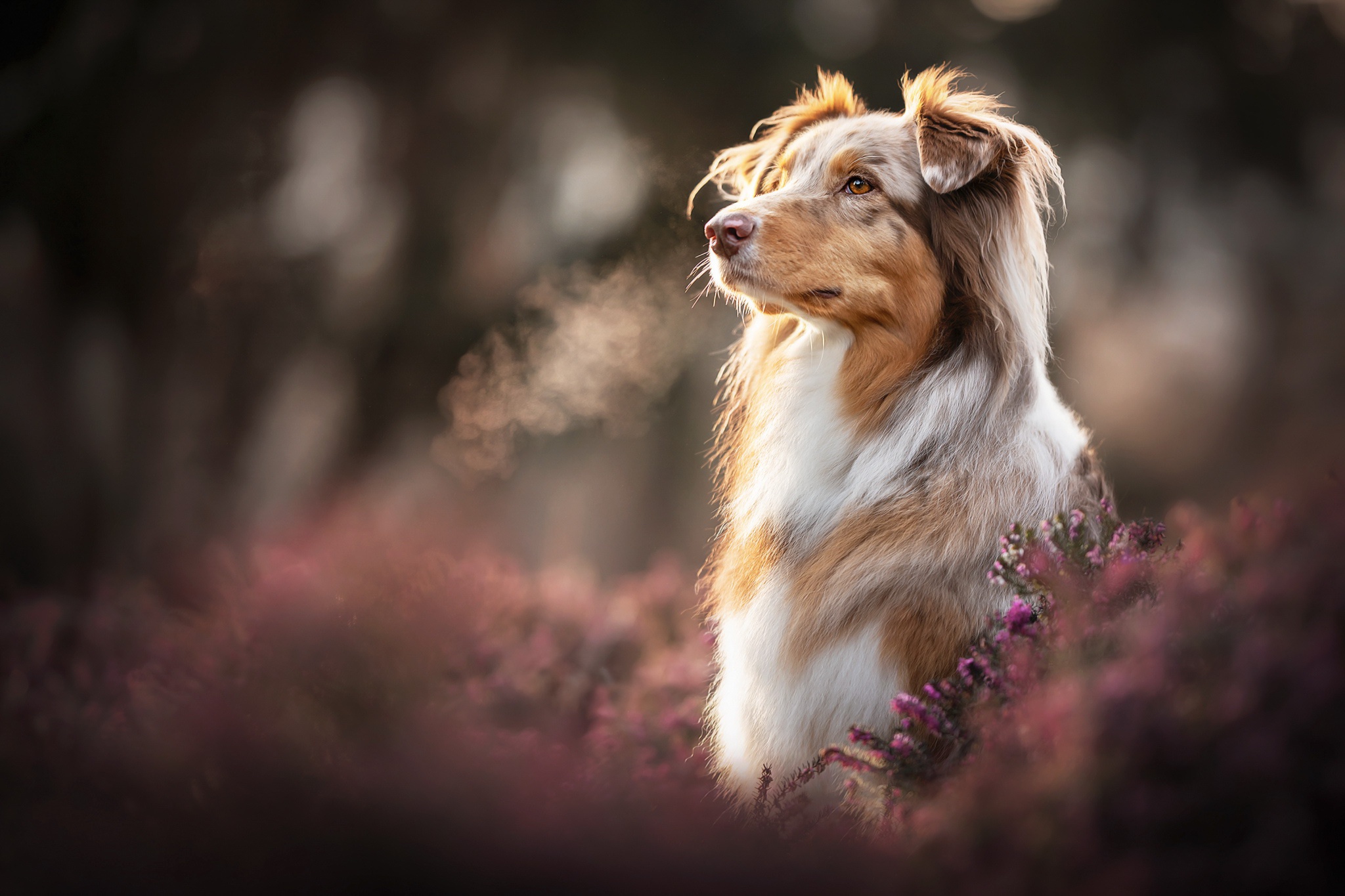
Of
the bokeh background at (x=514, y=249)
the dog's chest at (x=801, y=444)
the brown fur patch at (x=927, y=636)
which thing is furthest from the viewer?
Answer: the bokeh background at (x=514, y=249)

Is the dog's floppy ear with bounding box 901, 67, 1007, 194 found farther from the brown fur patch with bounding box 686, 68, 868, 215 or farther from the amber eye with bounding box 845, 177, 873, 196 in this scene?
the brown fur patch with bounding box 686, 68, 868, 215

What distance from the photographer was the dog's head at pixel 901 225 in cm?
264

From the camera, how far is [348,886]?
4.47 feet

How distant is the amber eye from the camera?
110 inches

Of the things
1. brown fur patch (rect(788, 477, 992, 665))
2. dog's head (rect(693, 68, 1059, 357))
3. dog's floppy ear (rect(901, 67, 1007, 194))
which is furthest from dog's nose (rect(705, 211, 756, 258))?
brown fur patch (rect(788, 477, 992, 665))

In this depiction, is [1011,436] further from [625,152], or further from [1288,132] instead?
[1288,132]

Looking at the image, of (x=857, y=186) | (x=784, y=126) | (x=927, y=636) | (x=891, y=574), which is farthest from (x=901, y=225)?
(x=927, y=636)

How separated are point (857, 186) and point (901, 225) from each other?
22cm

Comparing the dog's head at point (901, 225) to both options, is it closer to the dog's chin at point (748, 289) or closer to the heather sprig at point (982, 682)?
the dog's chin at point (748, 289)

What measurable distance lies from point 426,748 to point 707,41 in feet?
23.2

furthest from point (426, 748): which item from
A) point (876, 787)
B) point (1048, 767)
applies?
point (1048, 767)

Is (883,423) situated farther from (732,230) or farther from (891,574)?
(732,230)

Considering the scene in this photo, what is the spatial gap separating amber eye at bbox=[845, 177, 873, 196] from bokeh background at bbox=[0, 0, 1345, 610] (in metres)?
1.55

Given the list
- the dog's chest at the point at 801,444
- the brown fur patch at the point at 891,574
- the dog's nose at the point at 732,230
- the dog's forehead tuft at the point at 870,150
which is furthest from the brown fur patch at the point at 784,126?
the brown fur patch at the point at 891,574
